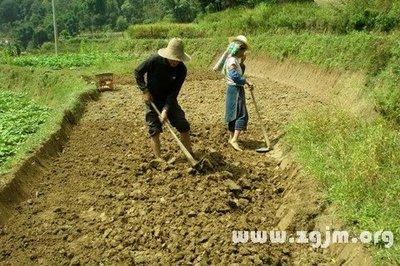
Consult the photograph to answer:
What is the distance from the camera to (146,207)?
5137mm

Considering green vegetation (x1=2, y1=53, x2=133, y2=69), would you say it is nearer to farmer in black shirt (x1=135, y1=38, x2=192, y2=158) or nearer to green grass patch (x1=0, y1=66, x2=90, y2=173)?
green grass patch (x1=0, y1=66, x2=90, y2=173)

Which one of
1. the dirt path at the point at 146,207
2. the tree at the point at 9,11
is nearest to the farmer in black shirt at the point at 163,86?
the dirt path at the point at 146,207

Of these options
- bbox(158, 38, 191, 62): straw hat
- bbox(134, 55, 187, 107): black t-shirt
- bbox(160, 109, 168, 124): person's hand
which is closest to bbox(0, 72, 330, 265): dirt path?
bbox(160, 109, 168, 124): person's hand

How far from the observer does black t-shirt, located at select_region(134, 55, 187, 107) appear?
6113mm

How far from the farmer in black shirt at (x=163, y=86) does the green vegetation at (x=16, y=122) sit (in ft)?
7.74

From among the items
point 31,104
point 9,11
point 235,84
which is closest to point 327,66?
point 235,84

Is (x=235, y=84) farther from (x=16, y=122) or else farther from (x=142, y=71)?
(x=16, y=122)

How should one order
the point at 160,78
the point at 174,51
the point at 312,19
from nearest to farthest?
the point at 174,51
the point at 160,78
the point at 312,19

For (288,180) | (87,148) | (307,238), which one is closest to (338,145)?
(288,180)

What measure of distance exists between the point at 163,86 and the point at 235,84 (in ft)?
4.21

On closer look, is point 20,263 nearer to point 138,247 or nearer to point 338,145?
point 138,247

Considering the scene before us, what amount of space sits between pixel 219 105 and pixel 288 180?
482cm

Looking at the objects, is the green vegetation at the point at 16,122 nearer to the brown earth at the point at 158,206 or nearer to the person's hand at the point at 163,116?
the brown earth at the point at 158,206

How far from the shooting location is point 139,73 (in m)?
6.13
